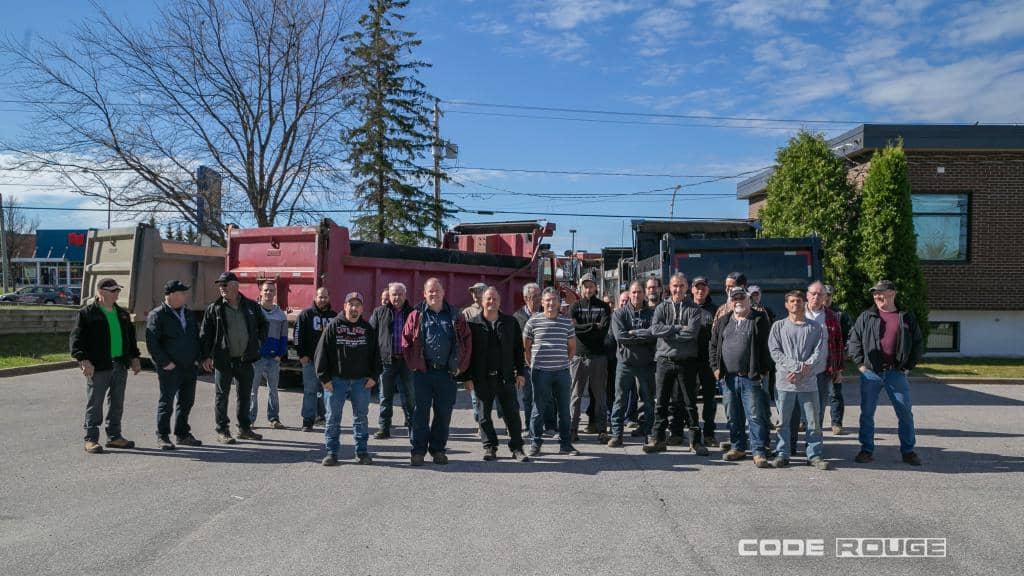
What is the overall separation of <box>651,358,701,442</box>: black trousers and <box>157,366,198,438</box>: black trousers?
505cm

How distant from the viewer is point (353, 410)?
7.11 metres

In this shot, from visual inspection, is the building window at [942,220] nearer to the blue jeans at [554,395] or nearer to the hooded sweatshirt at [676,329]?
the hooded sweatshirt at [676,329]

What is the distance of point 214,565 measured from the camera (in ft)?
14.4

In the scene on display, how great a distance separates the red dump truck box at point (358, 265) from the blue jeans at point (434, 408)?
4.39m

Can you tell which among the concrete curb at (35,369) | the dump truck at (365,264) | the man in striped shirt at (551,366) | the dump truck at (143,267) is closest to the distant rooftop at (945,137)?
the dump truck at (365,264)

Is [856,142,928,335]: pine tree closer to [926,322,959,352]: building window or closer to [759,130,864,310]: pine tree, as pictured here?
[759,130,864,310]: pine tree

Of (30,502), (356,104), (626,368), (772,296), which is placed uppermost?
(356,104)

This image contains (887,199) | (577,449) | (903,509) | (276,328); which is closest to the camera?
(903,509)

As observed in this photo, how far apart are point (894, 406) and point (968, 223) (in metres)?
13.7

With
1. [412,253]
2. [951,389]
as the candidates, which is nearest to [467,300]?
[412,253]

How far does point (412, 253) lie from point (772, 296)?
5775 millimetres

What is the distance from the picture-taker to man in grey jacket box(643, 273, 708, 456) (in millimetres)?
7699

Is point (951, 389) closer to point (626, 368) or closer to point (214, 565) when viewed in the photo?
point (626, 368)

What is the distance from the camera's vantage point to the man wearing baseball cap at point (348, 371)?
7113 mm
